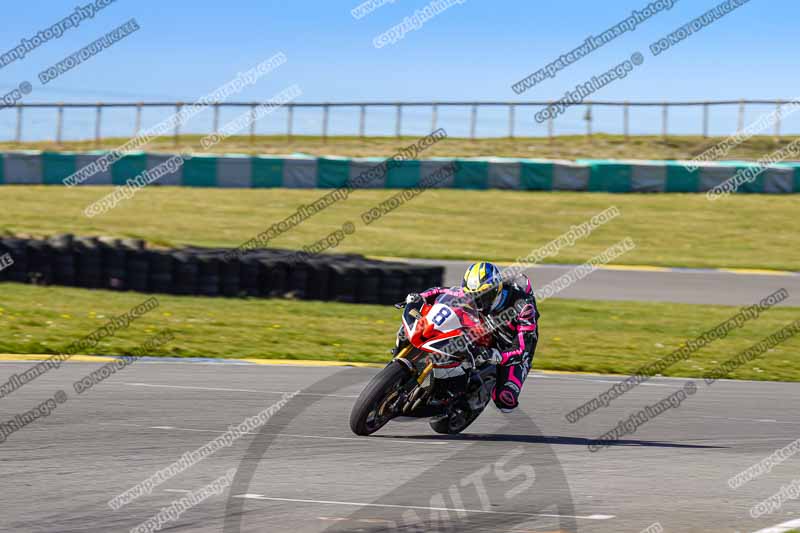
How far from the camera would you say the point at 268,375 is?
12.6 m

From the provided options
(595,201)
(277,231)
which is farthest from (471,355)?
(595,201)

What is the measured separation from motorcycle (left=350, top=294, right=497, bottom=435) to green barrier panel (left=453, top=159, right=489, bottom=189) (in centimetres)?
2629

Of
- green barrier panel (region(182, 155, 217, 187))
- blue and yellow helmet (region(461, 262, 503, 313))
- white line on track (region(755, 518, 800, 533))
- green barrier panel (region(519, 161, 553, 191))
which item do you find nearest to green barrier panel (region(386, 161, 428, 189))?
green barrier panel (region(519, 161, 553, 191))

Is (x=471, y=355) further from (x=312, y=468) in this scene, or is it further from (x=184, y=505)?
(x=184, y=505)

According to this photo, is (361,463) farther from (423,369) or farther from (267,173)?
(267,173)

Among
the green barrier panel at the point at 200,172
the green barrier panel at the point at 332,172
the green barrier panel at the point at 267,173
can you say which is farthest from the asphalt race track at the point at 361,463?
the green barrier panel at the point at 200,172

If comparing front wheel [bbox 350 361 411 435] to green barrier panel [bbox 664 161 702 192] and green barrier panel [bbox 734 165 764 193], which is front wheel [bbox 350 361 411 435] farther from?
green barrier panel [bbox 734 165 764 193]

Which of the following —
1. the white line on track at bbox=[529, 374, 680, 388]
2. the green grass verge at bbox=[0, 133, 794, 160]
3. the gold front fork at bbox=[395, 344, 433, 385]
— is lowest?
the white line on track at bbox=[529, 374, 680, 388]

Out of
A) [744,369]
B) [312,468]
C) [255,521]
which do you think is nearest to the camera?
[255,521]

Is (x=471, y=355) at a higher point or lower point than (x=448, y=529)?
higher

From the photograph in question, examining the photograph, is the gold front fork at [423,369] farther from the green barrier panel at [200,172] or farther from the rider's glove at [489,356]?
the green barrier panel at [200,172]

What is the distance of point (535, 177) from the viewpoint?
3534 cm

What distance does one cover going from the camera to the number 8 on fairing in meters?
8.79

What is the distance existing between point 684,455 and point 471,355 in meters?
1.84
